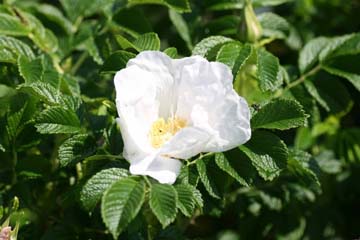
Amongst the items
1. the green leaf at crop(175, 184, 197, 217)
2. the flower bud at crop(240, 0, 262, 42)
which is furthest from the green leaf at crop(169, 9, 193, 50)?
the green leaf at crop(175, 184, 197, 217)

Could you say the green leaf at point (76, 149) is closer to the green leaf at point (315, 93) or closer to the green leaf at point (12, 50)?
the green leaf at point (12, 50)

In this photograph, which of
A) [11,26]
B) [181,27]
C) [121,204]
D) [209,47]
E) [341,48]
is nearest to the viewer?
[121,204]

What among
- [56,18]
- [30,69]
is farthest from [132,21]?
[30,69]

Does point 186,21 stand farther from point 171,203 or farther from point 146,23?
point 171,203

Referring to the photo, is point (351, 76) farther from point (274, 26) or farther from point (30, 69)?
point (30, 69)

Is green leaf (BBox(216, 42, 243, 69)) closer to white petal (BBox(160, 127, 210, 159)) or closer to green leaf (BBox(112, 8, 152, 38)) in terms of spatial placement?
white petal (BBox(160, 127, 210, 159))

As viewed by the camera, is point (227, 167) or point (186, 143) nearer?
point (186, 143)
